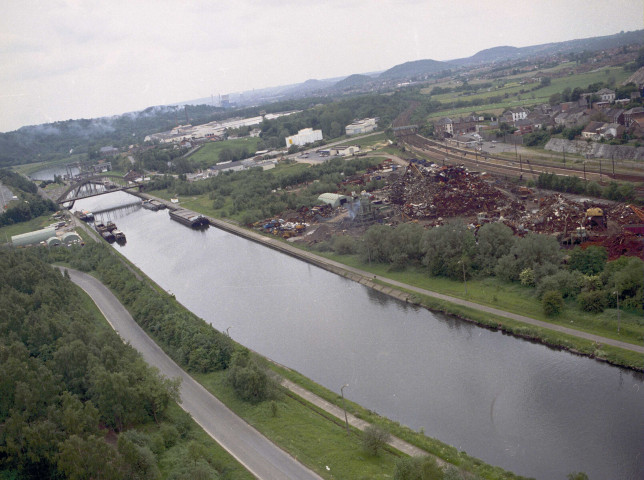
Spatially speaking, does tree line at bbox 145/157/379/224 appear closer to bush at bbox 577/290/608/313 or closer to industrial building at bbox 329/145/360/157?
industrial building at bbox 329/145/360/157

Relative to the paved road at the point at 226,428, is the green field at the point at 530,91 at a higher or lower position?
higher

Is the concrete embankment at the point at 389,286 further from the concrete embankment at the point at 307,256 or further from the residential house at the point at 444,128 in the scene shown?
A: the residential house at the point at 444,128

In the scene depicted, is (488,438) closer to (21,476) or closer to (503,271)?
(503,271)

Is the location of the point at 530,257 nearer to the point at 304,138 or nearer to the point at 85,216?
the point at 85,216

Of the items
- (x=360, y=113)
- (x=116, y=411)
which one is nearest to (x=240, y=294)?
(x=116, y=411)

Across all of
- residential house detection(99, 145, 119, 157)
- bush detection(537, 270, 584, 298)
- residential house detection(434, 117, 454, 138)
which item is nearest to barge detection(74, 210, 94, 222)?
residential house detection(434, 117, 454, 138)

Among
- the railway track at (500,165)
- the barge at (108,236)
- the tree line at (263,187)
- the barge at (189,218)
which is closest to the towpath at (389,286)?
the tree line at (263,187)
